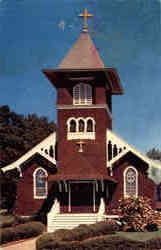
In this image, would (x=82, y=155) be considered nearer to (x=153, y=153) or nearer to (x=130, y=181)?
(x=130, y=181)

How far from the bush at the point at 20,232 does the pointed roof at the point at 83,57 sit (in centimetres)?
1239

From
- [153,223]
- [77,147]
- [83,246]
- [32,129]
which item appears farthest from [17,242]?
[32,129]

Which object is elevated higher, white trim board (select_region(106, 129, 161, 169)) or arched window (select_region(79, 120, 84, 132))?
arched window (select_region(79, 120, 84, 132))

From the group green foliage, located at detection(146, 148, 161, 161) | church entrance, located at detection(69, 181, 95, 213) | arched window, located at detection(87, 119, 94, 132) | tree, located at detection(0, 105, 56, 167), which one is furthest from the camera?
green foliage, located at detection(146, 148, 161, 161)

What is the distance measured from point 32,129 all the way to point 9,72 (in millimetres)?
22712

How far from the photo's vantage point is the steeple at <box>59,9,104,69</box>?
38.7 meters

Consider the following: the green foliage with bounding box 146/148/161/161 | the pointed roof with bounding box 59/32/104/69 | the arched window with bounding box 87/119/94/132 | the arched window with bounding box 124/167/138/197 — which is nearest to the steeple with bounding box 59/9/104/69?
the pointed roof with bounding box 59/32/104/69

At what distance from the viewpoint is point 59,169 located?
3775 centimetres

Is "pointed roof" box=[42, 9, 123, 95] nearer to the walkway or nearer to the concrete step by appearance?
the concrete step

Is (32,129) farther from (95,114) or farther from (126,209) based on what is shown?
(126,209)

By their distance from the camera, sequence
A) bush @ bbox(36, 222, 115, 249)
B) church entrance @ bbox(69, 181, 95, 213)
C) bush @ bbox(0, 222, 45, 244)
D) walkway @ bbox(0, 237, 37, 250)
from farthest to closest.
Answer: church entrance @ bbox(69, 181, 95, 213)
bush @ bbox(0, 222, 45, 244)
walkway @ bbox(0, 237, 37, 250)
bush @ bbox(36, 222, 115, 249)

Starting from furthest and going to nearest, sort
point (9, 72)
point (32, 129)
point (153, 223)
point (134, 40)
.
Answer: point (9, 72) < point (134, 40) < point (32, 129) < point (153, 223)

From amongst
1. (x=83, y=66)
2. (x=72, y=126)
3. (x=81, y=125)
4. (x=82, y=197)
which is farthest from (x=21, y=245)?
(x=83, y=66)

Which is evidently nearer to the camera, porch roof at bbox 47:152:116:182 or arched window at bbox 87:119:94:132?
porch roof at bbox 47:152:116:182
